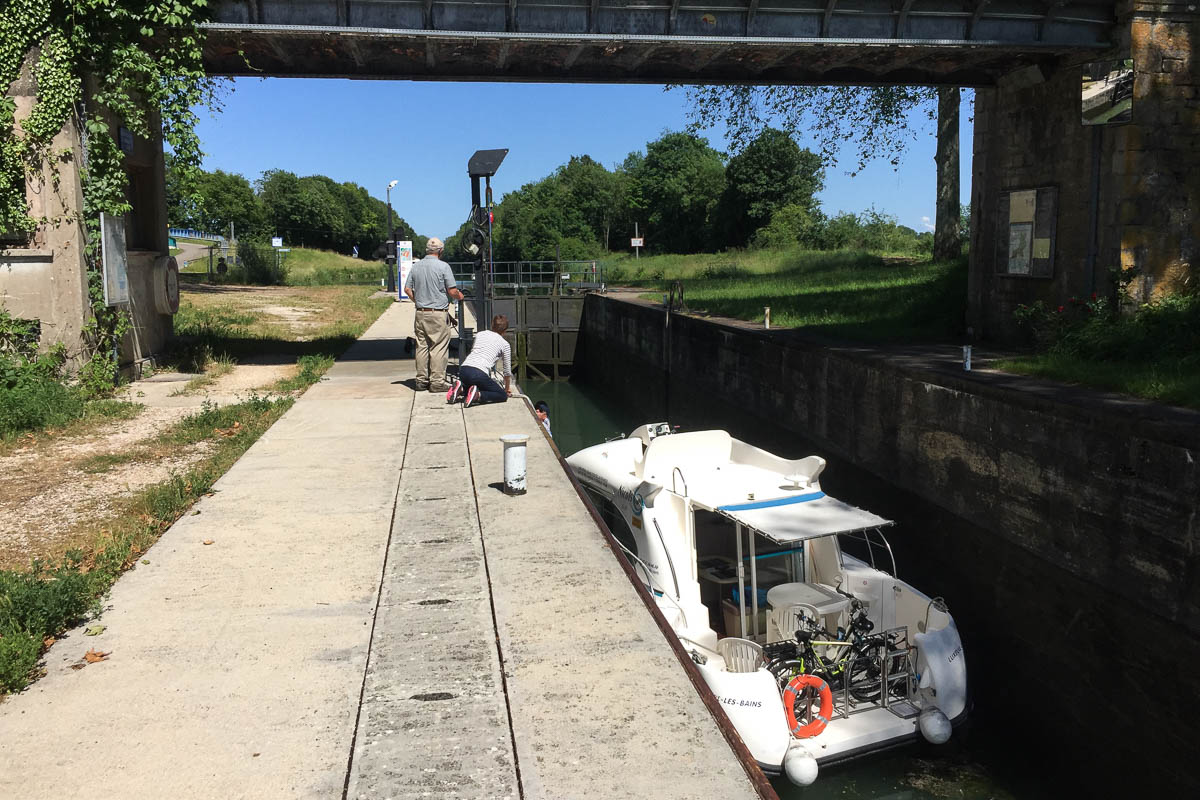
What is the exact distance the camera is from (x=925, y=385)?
11359 millimetres

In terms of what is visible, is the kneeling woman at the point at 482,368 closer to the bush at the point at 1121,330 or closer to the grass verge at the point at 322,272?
the bush at the point at 1121,330

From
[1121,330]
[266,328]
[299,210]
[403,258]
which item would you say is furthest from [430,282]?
[299,210]

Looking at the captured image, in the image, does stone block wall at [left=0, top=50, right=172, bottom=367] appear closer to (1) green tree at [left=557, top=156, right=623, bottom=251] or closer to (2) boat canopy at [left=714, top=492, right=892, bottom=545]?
(2) boat canopy at [left=714, top=492, right=892, bottom=545]

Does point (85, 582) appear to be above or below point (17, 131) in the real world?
below

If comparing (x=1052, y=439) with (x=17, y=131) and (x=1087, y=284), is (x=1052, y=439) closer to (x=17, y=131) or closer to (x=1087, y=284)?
(x=1087, y=284)

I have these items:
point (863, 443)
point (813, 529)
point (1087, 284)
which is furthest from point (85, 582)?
point (1087, 284)

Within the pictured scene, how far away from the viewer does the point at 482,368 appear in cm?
1210

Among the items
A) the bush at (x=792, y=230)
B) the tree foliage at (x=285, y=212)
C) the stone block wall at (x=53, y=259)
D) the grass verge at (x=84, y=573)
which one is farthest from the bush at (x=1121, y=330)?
the tree foliage at (x=285, y=212)

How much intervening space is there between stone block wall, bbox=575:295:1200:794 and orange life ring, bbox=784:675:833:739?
7.68 ft

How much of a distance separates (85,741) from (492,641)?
184 cm

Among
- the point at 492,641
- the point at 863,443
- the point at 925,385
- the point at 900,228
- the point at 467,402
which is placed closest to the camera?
the point at 492,641

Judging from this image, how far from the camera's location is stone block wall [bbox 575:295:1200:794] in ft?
23.8

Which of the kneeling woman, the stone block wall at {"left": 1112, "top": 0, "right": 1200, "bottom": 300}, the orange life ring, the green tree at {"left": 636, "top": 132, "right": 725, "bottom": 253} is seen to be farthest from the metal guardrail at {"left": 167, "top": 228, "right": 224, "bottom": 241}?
the orange life ring

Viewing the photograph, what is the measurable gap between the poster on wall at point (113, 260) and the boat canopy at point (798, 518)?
30.0ft
